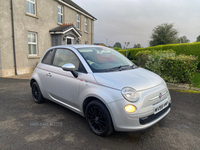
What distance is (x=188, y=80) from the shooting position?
6965 mm

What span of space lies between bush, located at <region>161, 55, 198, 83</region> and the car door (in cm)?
509

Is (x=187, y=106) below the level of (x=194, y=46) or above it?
below

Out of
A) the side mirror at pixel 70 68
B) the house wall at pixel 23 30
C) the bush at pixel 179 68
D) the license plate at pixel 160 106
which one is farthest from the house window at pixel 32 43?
the license plate at pixel 160 106

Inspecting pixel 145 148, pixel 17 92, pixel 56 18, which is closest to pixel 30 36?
pixel 56 18

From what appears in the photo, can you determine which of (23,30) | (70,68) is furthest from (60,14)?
(70,68)

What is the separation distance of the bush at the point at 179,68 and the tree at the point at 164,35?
2457cm

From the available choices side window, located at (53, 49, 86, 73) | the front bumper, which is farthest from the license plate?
side window, located at (53, 49, 86, 73)

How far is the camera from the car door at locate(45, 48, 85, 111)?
3.35m

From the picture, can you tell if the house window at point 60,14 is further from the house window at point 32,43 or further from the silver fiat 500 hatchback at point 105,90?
the silver fiat 500 hatchback at point 105,90

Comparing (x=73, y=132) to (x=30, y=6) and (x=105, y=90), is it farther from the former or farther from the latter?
(x=30, y=6)

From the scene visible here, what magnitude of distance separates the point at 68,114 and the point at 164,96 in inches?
92.3

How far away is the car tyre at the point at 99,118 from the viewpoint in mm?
2701

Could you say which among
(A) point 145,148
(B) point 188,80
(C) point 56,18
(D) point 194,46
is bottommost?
(A) point 145,148

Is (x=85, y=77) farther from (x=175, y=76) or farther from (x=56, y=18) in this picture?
(x=56, y=18)
